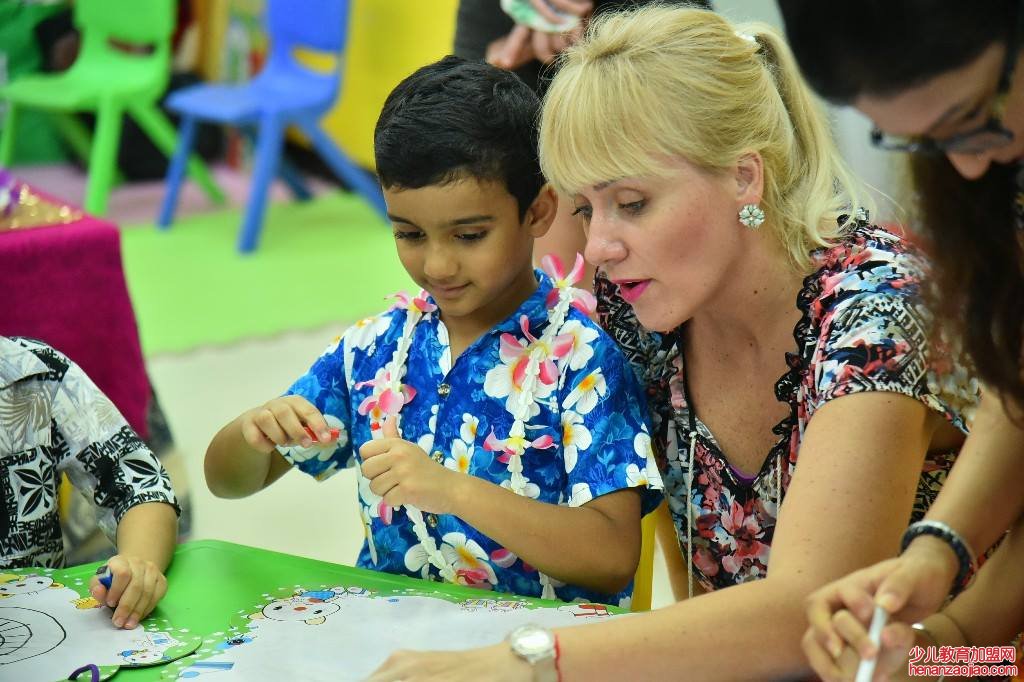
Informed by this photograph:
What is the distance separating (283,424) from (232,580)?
7.6 inches

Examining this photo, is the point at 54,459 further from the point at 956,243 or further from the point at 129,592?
the point at 956,243

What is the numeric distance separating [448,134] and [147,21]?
15.7ft

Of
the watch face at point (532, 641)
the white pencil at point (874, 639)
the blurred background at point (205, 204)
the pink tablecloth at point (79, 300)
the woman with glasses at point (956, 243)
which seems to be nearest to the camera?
the woman with glasses at point (956, 243)

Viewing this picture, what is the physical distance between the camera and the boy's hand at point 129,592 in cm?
140

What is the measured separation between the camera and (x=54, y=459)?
1.70m

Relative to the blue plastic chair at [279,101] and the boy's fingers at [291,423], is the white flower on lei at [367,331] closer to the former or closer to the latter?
the boy's fingers at [291,423]

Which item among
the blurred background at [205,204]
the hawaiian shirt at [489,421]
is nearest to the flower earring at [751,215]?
the hawaiian shirt at [489,421]

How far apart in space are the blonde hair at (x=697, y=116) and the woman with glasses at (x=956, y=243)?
0.25m

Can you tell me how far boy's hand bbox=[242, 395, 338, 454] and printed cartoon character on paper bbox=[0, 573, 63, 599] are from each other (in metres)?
0.27

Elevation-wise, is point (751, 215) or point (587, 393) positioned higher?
point (751, 215)

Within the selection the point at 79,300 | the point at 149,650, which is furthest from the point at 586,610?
the point at 79,300

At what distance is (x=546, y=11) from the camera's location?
2.37 metres

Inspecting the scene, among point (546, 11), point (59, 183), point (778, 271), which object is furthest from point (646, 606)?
point (59, 183)

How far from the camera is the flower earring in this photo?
4.93 feet
